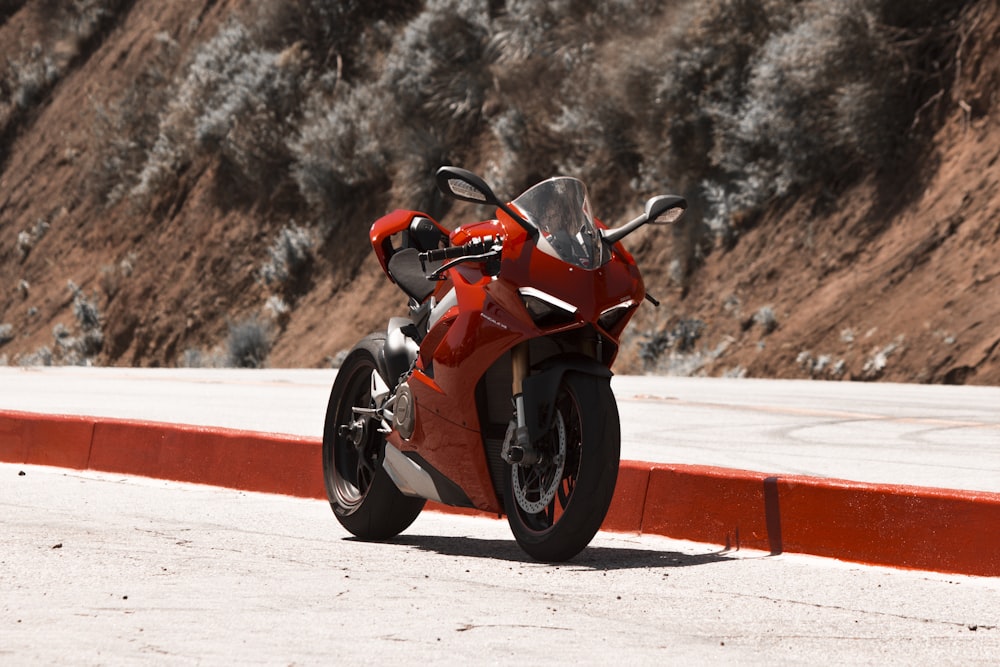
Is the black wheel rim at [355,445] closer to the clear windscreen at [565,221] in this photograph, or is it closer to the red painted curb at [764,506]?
the red painted curb at [764,506]

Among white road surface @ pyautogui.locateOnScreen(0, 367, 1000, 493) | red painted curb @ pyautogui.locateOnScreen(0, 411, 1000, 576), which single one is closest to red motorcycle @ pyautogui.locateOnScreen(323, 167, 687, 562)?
red painted curb @ pyautogui.locateOnScreen(0, 411, 1000, 576)

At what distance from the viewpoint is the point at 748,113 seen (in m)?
22.1

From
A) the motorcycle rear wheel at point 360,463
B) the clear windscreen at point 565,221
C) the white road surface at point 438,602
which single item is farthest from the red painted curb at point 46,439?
the clear windscreen at point 565,221

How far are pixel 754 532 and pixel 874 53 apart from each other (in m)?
15.4

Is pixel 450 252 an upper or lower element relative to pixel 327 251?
upper

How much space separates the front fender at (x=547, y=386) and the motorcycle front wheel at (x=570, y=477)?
0.03m

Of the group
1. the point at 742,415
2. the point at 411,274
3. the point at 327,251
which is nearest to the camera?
the point at 411,274

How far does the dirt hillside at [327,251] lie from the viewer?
18.6 m

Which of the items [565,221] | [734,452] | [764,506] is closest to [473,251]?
[565,221]

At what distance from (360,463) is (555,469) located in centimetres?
150

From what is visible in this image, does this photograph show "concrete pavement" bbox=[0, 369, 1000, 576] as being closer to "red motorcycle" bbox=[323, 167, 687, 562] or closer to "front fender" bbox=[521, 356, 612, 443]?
"red motorcycle" bbox=[323, 167, 687, 562]

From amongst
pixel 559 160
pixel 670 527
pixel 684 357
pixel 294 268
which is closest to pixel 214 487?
pixel 670 527

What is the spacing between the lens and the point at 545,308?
602 cm

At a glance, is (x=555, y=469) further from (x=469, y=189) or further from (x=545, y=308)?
(x=469, y=189)
